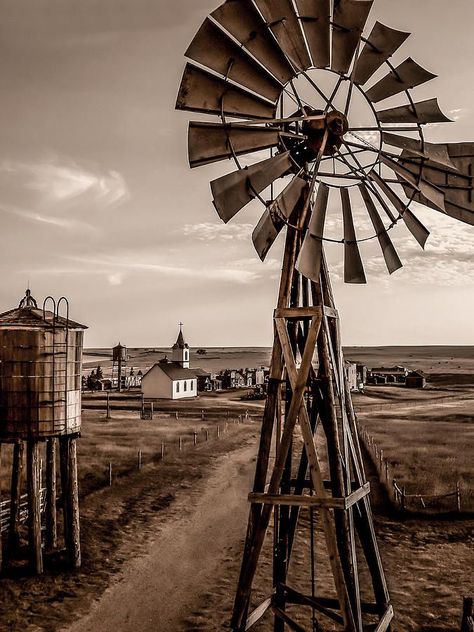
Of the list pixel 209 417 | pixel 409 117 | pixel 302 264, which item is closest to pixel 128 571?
pixel 302 264

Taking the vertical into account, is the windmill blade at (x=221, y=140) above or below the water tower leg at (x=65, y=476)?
above

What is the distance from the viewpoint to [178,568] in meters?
13.1

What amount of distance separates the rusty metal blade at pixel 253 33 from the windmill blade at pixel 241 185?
113cm

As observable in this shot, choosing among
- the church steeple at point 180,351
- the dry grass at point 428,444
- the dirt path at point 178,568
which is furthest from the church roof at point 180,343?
the dirt path at point 178,568

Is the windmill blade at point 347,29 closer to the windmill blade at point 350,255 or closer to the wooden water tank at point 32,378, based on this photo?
the windmill blade at point 350,255

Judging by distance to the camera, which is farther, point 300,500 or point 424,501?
point 424,501

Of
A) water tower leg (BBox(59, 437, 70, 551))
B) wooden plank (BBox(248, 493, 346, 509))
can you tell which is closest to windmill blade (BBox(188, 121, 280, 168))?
wooden plank (BBox(248, 493, 346, 509))

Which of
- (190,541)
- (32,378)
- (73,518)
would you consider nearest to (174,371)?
(190,541)

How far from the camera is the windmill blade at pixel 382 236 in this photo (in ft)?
27.7

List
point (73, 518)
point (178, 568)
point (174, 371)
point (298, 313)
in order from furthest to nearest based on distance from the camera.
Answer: point (174, 371), point (73, 518), point (178, 568), point (298, 313)

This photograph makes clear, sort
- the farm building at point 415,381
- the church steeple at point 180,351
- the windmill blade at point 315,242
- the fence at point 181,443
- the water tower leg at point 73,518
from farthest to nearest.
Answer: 1. the farm building at point 415,381
2. the church steeple at point 180,351
3. the fence at point 181,443
4. the water tower leg at point 73,518
5. the windmill blade at point 315,242

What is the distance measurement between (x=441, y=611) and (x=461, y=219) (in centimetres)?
757

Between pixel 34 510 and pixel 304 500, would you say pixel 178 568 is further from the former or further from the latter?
pixel 304 500

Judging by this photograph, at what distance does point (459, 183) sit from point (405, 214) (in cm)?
109
